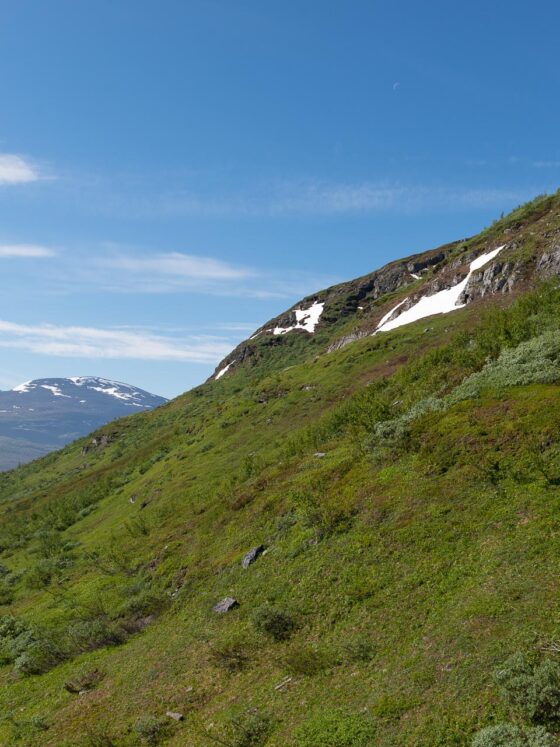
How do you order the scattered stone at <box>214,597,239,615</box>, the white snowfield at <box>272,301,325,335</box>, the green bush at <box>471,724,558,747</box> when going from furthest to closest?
the white snowfield at <box>272,301,325,335</box> < the scattered stone at <box>214,597,239,615</box> < the green bush at <box>471,724,558,747</box>

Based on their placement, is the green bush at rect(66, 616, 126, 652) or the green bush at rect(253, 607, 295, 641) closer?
A: the green bush at rect(253, 607, 295, 641)

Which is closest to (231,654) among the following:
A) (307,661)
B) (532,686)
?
(307,661)

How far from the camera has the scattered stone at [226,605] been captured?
22.6 meters

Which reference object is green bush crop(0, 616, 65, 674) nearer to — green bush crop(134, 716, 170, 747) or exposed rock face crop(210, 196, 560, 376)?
green bush crop(134, 716, 170, 747)

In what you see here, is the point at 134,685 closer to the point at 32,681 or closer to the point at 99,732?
the point at 99,732

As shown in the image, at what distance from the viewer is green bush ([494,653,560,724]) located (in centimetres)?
1033

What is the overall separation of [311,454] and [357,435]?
5.46 meters

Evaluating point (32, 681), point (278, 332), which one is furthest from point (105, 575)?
point (278, 332)

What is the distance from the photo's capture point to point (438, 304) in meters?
92.2

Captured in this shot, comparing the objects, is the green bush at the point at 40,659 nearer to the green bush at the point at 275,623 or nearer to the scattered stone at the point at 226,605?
the scattered stone at the point at 226,605

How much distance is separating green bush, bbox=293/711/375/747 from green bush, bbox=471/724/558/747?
2.81m

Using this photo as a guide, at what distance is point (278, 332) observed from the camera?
163 m

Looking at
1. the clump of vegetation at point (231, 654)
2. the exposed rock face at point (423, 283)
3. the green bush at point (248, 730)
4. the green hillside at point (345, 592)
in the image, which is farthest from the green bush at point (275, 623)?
the exposed rock face at point (423, 283)

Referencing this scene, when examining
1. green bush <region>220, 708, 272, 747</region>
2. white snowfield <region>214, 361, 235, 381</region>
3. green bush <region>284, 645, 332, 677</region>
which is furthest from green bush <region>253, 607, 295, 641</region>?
white snowfield <region>214, 361, 235, 381</region>
